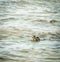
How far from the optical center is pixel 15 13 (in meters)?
12.4

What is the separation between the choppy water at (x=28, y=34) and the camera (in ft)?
20.1

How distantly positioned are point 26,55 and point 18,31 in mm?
2629

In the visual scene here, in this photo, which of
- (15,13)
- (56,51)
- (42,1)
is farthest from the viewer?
(42,1)

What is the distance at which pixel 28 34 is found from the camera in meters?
8.30

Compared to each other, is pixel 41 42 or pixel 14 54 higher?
pixel 41 42

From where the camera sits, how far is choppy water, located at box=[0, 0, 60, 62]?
20.1 ft

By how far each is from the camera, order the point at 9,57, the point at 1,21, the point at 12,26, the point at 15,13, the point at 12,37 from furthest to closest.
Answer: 1. the point at 15,13
2. the point at 1,21
3. the point at 12,26
4. the point at 12,37
5. the point at 9,57

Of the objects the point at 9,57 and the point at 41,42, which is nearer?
the point at 9,57

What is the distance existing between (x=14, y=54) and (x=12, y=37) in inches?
67.0

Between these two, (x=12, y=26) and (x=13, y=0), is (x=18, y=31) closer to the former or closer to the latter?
(x=12, y=26)

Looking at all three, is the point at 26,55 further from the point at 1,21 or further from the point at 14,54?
the point at 1,21

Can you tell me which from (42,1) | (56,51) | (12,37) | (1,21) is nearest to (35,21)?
(1,21)

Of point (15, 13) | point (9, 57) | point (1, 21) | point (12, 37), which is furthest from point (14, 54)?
point (15, 13)

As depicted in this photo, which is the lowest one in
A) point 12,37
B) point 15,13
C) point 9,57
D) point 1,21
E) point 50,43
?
point 9,57
